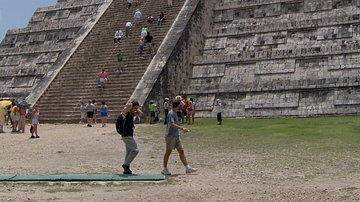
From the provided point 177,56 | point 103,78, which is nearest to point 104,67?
point 103,78

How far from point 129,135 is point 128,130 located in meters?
0.11

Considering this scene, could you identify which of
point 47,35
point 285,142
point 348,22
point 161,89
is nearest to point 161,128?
point 161,89

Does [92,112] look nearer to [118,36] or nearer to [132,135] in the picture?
[118,36]

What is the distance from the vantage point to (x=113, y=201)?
7.77 metres

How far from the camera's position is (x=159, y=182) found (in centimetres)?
917

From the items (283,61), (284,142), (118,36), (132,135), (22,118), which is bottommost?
(284,142)

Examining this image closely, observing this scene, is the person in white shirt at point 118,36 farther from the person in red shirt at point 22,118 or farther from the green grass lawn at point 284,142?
the person in red shirt at point 22,118

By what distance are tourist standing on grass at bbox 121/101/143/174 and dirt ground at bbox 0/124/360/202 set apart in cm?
54

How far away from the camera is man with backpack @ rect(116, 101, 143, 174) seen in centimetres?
1007

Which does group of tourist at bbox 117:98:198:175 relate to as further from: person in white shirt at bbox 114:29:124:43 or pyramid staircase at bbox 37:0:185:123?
person in white shirt at bbox 114:29:124:43

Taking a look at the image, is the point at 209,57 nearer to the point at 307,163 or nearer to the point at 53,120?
the point at 53,120

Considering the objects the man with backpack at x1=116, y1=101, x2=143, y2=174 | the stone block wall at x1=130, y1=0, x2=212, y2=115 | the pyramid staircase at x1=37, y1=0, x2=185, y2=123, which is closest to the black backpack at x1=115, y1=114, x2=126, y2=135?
the man with backpack at x1=116, y1=101, x2=143, y2=174

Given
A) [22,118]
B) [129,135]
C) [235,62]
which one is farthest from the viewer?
[235,62]

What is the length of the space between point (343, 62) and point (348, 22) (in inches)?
101
